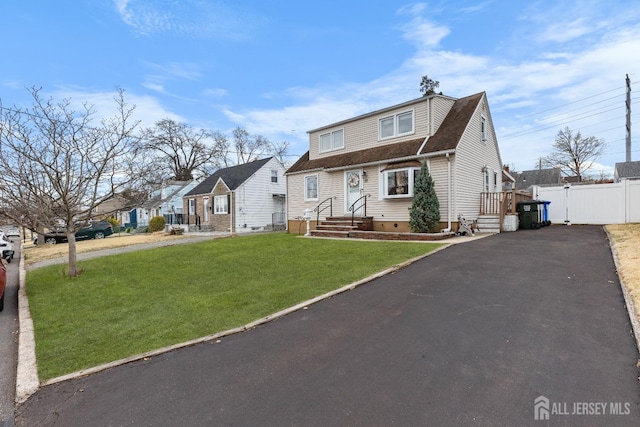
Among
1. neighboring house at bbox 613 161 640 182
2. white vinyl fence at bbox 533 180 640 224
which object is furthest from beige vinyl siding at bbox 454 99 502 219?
neighboring house at bbox 613 161 640 182

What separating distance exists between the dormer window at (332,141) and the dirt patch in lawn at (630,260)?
1243cm

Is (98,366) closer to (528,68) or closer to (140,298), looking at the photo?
(140,298)

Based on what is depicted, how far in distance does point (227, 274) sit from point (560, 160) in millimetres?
51114

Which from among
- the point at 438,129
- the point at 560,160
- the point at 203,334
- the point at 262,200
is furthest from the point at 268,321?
the point at 560,160

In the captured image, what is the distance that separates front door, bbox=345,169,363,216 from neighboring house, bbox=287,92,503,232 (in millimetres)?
50

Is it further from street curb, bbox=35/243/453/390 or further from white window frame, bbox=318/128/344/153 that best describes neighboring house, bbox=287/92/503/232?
street curb, bbox=35/243/453/390

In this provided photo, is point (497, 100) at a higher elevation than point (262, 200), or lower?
higher

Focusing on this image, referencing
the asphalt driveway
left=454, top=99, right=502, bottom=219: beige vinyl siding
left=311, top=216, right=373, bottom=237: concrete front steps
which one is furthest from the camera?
left=311, top=216, right=373, bottom=237: concrete front steps

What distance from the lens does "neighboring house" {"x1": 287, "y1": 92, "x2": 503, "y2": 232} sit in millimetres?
13508

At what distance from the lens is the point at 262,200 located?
90.6 feet

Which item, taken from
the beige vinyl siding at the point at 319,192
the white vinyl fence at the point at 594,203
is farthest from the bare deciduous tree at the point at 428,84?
the beige vinyl siding at the point at 319,192

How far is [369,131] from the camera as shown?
17016 mm

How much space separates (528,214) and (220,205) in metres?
21.8

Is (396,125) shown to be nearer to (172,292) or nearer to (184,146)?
(172,292)
